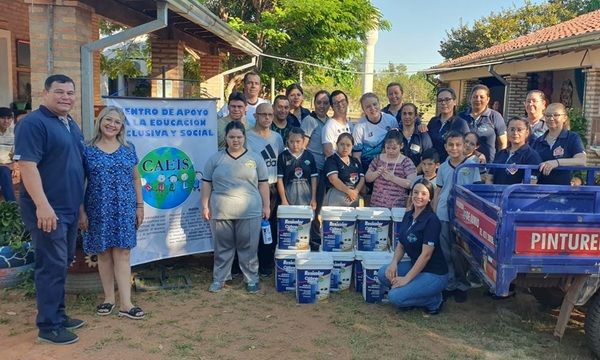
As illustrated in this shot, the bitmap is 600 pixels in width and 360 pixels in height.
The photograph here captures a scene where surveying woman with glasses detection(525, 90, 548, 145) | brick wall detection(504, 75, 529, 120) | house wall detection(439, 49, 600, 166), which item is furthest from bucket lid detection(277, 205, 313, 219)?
brick wall detection(504, 75, 529, 120)

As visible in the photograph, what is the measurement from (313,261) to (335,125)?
159 centimetres

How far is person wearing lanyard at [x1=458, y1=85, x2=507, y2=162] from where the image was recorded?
18.1 ft

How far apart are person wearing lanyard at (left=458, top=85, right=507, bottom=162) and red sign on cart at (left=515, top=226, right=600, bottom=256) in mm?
2042

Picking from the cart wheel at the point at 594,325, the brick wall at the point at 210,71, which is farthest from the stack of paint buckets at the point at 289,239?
the brick wall at the point at 210,71

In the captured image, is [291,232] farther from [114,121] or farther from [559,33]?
[559,33]

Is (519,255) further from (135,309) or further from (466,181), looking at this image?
(135,309)

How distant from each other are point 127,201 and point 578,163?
3836 mm

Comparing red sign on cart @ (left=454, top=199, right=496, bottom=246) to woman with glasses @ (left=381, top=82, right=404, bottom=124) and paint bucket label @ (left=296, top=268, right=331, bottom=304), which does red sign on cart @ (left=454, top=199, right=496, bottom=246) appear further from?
woman with glasses @ (left=381, top=82, right=404, bottom=124)

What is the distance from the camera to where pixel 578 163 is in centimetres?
464

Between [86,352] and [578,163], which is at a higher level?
[578,163]

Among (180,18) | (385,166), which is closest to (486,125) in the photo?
(385,166)

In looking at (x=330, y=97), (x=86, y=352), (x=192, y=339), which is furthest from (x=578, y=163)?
(x=86, y=352)

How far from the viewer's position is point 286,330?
4340mm

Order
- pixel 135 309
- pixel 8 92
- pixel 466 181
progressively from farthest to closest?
pixel 8 92
pixel 466 181
pixel 135 309
